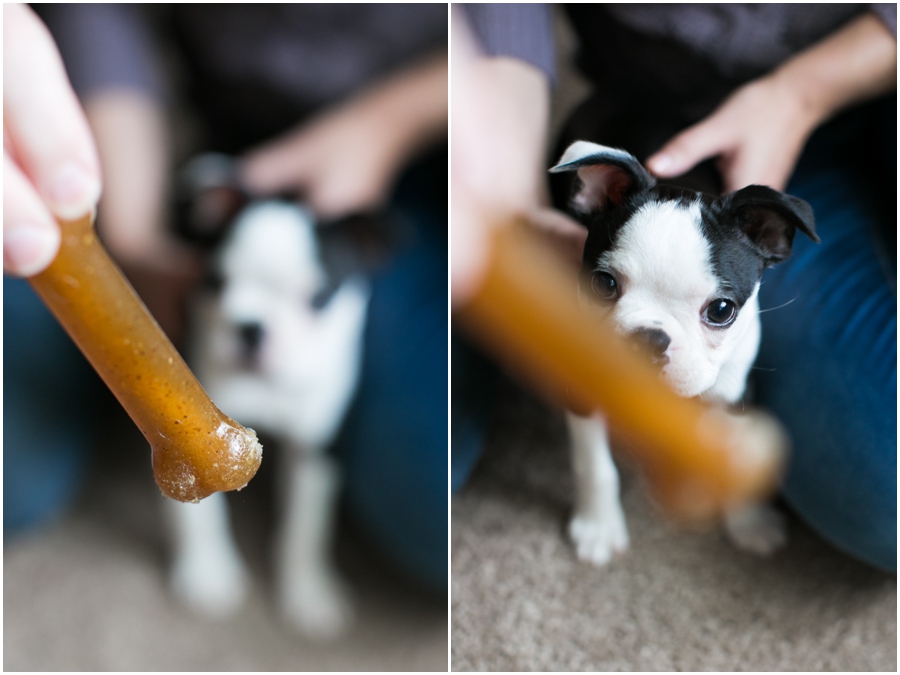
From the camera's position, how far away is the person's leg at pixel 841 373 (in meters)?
0.40

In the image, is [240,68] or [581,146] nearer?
[581,146]

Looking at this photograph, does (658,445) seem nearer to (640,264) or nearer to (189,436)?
(640,264)

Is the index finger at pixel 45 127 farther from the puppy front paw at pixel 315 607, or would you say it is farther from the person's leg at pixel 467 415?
the puppy front paw at pixel 315 607

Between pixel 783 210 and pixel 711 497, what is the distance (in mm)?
174

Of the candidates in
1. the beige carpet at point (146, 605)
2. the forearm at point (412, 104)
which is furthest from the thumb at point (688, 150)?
the beige carpet at point (146, 605)

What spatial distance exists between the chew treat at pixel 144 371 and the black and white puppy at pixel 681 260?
19 centimetres

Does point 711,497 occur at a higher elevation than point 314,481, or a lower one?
higher

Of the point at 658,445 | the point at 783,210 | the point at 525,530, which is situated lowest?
the point at 525,530

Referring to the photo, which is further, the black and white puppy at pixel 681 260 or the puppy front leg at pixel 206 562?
the puppy front leg at pixel 206 562

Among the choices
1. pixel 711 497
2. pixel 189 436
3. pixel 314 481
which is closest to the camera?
pixel 189 436

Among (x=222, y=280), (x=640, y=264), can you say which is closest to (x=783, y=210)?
(x=640, y=264)

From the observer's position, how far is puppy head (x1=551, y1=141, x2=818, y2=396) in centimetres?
32

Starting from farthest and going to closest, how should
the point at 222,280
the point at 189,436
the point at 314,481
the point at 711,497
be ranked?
the point at 314,481
the point at 222,280
the point at 711,497
the point at 189,436

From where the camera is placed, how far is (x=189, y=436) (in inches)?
11.9
